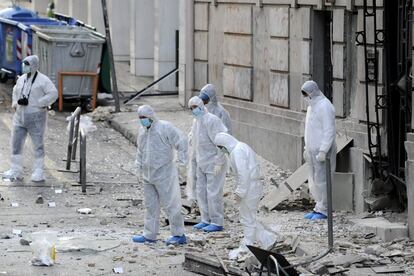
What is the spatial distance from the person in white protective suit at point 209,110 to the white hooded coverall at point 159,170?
1.77m

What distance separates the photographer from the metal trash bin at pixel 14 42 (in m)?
→ 27.0

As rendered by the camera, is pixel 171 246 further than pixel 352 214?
No

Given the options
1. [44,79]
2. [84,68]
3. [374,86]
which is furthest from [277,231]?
[84,68]

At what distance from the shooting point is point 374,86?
51.3 feet

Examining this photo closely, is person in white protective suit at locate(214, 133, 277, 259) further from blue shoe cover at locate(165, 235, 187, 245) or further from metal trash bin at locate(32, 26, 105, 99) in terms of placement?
metal trash bin at locate(32, 26, 105, 99)

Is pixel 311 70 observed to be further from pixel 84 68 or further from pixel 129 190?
pixel 84 68

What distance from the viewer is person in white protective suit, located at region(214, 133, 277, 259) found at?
1274cm

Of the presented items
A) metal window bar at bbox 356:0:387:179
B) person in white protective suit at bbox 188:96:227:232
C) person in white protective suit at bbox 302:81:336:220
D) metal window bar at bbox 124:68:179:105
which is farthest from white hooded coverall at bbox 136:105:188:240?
metal window bar at bbox 124:68:179:105

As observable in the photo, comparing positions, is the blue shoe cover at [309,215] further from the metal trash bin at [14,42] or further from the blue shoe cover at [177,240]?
the metal trash bin at [14,42]

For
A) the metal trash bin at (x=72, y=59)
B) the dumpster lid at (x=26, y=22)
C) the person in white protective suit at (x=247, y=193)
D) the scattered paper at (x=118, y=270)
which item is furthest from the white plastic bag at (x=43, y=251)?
the dumpster lid at (x=26, y=22)

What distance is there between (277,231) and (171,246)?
137 cm

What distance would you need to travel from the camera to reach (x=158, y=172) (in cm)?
1362

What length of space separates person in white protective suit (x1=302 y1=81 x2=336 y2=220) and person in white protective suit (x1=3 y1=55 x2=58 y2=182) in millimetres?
4471

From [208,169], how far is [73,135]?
206 inches
